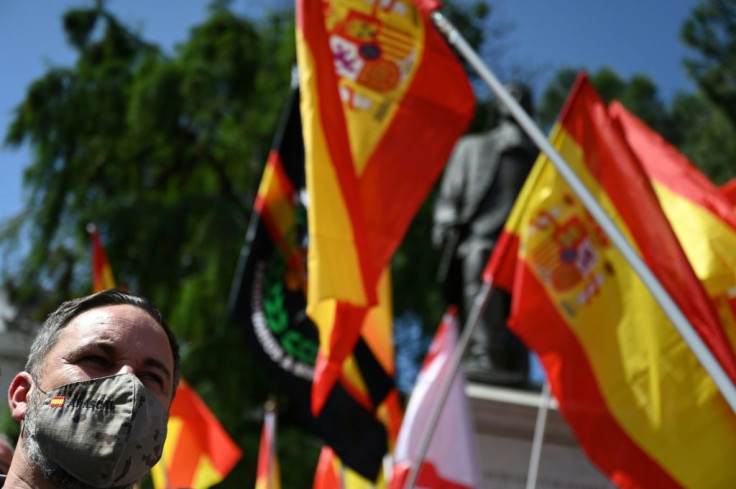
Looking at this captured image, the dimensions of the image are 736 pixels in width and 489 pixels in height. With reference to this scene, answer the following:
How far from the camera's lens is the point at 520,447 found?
7.17m

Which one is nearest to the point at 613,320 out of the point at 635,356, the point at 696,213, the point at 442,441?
the point at 635,356

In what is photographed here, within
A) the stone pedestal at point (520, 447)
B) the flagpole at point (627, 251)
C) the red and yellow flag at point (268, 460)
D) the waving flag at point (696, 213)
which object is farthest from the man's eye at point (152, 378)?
the stone pedestal at point (520, 447)

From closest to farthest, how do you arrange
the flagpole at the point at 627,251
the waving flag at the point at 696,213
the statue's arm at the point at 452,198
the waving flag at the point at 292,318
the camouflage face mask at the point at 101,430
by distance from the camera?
the camouflage face mask at the point at 101,430
the flagpole at the point at 627,251
the waving flag at the point at 696,213
the waving flag at the point at 292,318
the statue's arm at the point at 452,198

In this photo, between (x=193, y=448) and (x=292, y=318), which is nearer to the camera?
(x=292, y=318)

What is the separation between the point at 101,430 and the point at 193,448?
4771mm

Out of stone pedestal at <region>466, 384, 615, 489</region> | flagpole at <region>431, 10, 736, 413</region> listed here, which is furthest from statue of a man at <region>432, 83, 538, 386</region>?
flagpole at <region>431, 10, 736, 413</region>

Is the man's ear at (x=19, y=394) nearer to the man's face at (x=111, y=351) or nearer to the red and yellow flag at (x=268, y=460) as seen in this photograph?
the man's face at (x=111, y=351)

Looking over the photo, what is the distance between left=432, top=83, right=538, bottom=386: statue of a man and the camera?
7.83 m

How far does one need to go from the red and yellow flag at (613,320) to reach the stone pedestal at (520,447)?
7.27 feet

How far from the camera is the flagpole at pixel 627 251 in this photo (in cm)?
337

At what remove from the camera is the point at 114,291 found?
203 centimetres

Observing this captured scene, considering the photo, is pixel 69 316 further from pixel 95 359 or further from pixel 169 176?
pixel 169 176

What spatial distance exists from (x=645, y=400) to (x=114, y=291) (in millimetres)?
2885

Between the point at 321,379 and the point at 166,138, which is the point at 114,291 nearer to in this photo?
the point at 321,379
